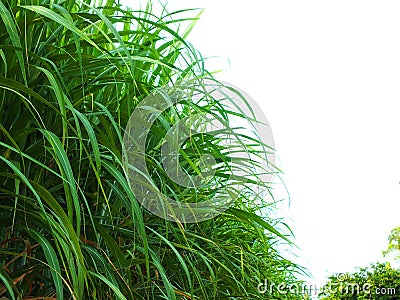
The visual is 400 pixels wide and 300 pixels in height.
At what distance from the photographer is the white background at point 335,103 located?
5.39m

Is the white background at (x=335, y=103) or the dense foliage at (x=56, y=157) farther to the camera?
the white background at (x=335, y=103)

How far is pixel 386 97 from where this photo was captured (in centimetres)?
677

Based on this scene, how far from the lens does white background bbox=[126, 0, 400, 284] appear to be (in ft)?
17.7

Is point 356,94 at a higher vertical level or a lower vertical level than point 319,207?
higher

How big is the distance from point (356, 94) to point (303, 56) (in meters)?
0.81

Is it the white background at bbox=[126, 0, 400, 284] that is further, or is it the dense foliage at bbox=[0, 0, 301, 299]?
the white background at bbox=[126, 0, 400, 284]

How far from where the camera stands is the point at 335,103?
20.7ft

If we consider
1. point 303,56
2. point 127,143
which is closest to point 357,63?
point 303,56

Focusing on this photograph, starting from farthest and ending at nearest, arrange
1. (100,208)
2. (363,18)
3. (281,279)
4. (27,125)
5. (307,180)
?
1. (363,18)
2. (307,180)
3. (281,279)
4. (100,208)
5. (27,125)

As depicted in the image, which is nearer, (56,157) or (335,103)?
(56,157)

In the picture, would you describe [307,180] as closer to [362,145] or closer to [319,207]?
[319,207]

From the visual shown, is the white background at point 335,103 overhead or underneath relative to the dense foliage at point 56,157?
overhead

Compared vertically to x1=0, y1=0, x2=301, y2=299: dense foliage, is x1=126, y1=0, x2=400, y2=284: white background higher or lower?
higher

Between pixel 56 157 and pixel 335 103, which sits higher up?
pixel 335 103
